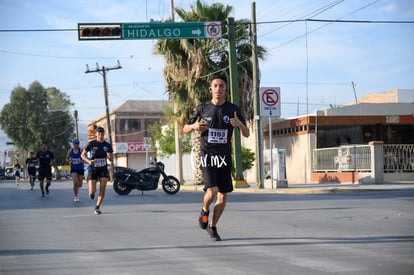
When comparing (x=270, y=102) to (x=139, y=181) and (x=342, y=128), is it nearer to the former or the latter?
(x=139, y=181)

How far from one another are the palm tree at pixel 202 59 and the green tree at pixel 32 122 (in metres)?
47.2

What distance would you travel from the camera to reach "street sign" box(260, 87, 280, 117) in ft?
73.7

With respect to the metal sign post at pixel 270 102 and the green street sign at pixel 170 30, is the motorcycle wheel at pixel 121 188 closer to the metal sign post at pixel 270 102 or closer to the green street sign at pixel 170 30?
the metal sign post at pixel 270 102

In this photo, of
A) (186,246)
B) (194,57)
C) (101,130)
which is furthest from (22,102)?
(186,246)

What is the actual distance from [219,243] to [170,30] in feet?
53.4

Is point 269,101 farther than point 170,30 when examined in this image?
No

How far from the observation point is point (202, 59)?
27.2 metres

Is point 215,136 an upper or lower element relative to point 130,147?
lower

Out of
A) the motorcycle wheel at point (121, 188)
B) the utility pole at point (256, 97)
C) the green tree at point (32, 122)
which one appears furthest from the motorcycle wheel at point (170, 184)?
the green tree at point (32, 122)

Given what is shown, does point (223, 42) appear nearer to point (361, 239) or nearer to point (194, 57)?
point (194, 57)

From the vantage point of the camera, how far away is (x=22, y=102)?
74438 millimetres

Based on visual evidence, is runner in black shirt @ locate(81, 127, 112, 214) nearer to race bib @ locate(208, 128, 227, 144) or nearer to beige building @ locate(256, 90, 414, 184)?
race bib @ locate(208, 128, 227, 144)

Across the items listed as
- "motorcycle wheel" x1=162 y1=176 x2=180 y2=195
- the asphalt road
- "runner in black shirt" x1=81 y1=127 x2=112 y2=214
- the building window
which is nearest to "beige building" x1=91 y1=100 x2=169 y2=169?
the building window

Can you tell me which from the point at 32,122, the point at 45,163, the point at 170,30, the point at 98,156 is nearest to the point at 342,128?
the point at 170,30
